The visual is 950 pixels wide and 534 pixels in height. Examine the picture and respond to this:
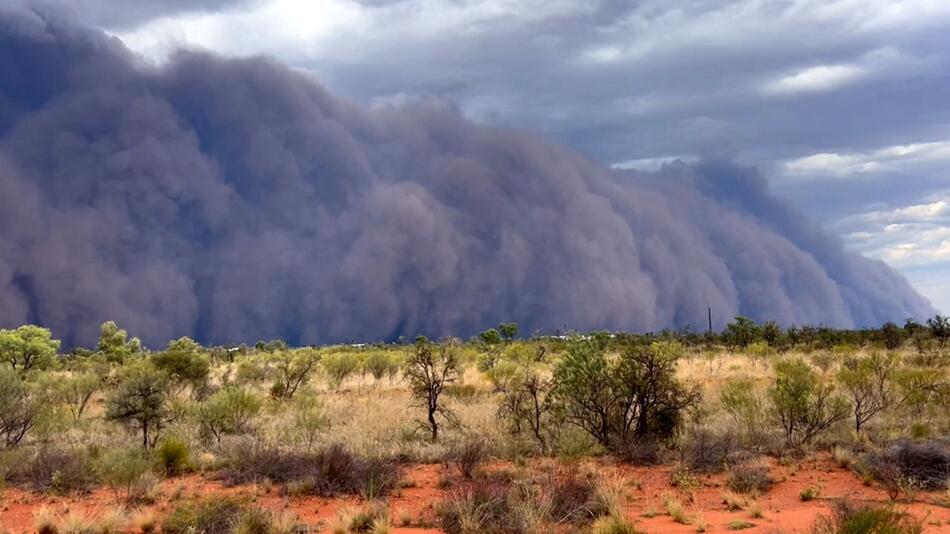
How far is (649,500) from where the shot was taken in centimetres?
1311

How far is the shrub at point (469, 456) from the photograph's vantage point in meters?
15.4

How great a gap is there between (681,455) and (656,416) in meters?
2.45

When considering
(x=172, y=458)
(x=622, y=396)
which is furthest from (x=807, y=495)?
(x=172, y=458)

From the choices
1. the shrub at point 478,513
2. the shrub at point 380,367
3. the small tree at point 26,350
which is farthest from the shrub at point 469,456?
the small tree at point 26,350

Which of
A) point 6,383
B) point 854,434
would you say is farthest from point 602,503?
point 6,383

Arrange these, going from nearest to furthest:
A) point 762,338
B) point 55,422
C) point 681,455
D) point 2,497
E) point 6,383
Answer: point 2,497
point 681,455
point 6,383
point 55,422
point 762,338

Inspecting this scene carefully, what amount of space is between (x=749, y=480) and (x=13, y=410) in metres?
19.3

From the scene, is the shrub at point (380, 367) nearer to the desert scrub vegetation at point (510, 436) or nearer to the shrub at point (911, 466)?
the desert scrub vegetation at point (510, 436)

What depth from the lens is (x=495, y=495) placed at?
1202 centimetres

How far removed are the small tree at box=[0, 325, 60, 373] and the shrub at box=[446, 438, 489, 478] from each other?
3536 centimetres

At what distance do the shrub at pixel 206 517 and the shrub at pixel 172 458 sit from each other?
15.0ft

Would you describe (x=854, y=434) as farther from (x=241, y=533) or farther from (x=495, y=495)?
(x=241, y=533)

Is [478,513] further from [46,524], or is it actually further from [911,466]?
[911,466]

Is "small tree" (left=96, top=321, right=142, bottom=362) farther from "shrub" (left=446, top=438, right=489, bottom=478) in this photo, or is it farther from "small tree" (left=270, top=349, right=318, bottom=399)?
"shrub" (left=446, top=438, right=489, bottom=478)
